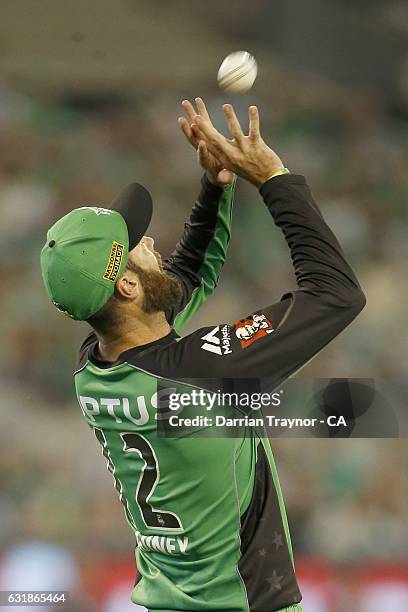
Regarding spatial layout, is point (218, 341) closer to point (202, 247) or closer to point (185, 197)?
point (202, 247)

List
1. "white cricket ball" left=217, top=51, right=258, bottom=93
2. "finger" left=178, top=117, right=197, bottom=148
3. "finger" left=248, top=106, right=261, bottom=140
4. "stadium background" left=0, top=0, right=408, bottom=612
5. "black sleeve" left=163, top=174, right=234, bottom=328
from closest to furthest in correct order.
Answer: "finger" left=248, top=106, right=261, bottom=140 → "finger" left=178, top=117, right=197, bottom=148 → "black sleeve" left=163, top=174, right=234, bottom=328 → "white cricket ball" left=217, top=51, right=258, bottom=93 → "stadium background" left=0, top=0, right=408, bottom=612

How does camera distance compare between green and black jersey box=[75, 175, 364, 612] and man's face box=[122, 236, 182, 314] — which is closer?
green and black jersey box=[75, 175, 364, 612]

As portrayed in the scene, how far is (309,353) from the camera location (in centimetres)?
184

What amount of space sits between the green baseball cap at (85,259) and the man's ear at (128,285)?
0.02 meters

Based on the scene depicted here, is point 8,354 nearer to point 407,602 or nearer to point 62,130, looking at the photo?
point 62,130

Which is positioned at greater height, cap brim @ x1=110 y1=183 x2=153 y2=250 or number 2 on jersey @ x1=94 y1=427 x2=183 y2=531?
cap brim @ x1=110 y1=183 x2=153 y2=250

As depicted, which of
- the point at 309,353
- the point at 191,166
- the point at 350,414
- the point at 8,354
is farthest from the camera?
the point at 191,166

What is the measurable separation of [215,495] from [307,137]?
13.1 feet

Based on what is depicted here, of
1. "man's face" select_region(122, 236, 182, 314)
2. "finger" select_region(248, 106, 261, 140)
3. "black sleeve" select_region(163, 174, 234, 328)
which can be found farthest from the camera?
"black sleeve" select_region(163, 174, 234, 328)

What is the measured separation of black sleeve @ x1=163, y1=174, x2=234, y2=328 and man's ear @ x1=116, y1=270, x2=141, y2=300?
1.56 feet

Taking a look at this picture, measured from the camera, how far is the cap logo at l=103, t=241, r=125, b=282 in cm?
194

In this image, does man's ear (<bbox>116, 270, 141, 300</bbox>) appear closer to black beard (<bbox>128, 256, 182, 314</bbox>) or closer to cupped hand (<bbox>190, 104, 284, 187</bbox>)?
black beard (<bbox>128, 256, 182, 314</bbox>)

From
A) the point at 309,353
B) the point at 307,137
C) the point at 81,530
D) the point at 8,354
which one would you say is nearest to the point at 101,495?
the point at 81,530

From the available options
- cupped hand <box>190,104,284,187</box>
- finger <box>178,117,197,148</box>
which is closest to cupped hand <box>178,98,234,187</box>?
finger <box>178,117,197,148</box>
